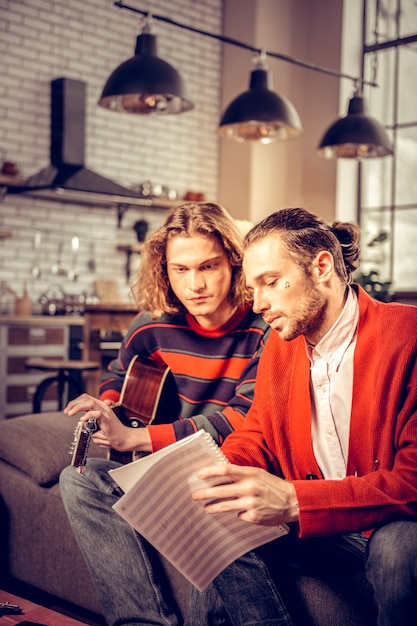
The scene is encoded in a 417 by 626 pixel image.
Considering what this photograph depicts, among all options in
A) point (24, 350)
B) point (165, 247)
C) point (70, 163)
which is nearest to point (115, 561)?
point (165, 247)

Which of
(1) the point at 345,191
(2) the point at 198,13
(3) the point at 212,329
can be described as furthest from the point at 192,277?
(2) the point at 198,13

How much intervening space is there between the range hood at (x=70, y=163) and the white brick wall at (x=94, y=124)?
19 cm

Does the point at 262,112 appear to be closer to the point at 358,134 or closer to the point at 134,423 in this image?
the point at 358,134

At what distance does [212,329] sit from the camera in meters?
2.37

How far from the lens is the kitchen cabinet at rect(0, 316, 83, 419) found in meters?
5.97

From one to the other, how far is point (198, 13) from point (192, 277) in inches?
245

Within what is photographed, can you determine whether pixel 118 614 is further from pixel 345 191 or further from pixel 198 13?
pixel 198 13

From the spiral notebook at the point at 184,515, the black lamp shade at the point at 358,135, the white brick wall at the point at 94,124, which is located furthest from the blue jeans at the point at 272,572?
the white brick wall at the point at 94,124

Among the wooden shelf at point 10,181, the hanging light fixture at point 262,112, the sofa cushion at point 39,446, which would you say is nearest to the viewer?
the sofa cushion at point 39,446

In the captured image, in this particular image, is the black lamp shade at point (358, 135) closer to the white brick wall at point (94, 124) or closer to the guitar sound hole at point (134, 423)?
the white brick wall at point (94, 124)

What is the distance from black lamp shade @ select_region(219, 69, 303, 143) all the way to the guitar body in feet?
8.26

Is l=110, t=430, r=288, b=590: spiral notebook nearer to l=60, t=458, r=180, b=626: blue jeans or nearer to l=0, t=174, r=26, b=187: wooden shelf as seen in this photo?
l=60, t=458, r=180, b=626: blue jeans

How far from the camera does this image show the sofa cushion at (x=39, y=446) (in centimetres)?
255

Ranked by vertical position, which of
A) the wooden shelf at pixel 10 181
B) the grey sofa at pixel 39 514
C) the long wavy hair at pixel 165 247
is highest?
the wooden shelf at pixel 10 181
